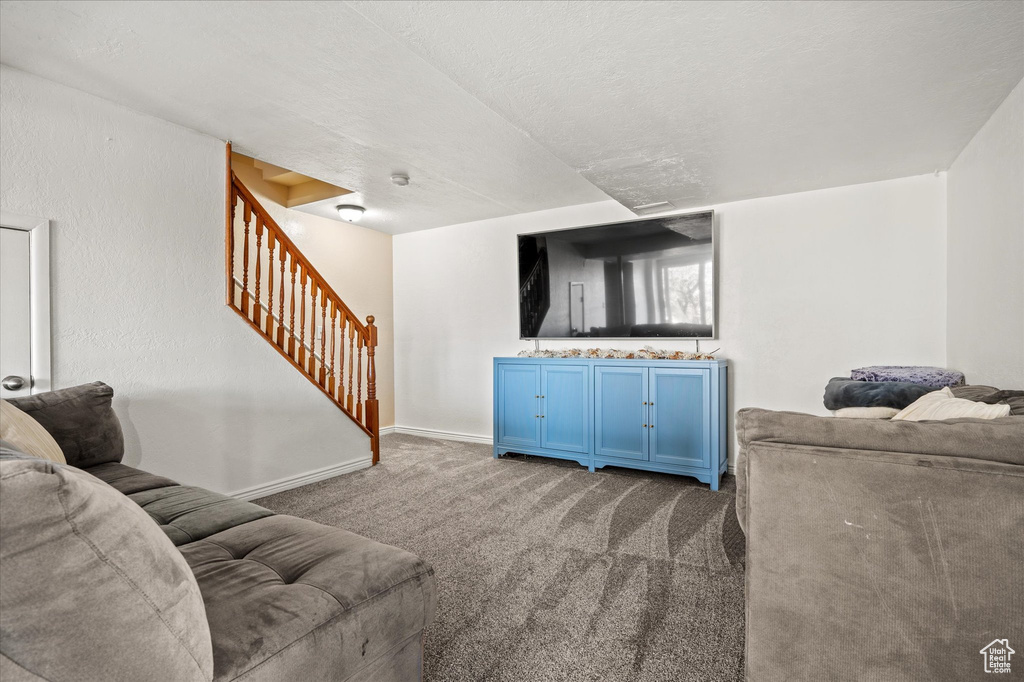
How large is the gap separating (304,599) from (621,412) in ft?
10.5

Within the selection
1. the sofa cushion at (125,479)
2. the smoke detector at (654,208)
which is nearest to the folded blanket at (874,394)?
the smoke detector at (654,208)

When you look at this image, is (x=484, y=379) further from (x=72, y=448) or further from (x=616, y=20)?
(x=616, y=20)

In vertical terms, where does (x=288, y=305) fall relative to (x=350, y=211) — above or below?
below

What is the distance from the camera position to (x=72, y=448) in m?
2.12

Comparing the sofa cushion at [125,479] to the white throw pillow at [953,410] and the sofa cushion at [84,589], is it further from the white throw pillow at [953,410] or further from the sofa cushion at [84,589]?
the white throw pillow at [953,410]

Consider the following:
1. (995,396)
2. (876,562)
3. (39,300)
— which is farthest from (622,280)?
(39,300)

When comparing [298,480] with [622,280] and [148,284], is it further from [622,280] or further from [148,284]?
[622,280]

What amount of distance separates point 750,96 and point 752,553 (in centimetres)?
203

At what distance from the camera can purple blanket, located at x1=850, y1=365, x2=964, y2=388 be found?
9.46 feet

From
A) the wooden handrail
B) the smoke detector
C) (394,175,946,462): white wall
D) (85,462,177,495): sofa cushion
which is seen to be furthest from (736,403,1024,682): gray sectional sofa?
the wooden handrail

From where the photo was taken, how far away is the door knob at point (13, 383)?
2.36 metres

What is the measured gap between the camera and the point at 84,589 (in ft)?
2.33

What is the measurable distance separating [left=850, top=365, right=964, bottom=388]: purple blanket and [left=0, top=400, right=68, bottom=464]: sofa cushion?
13.5 feet

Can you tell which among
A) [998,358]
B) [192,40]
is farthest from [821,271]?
[192,40]
